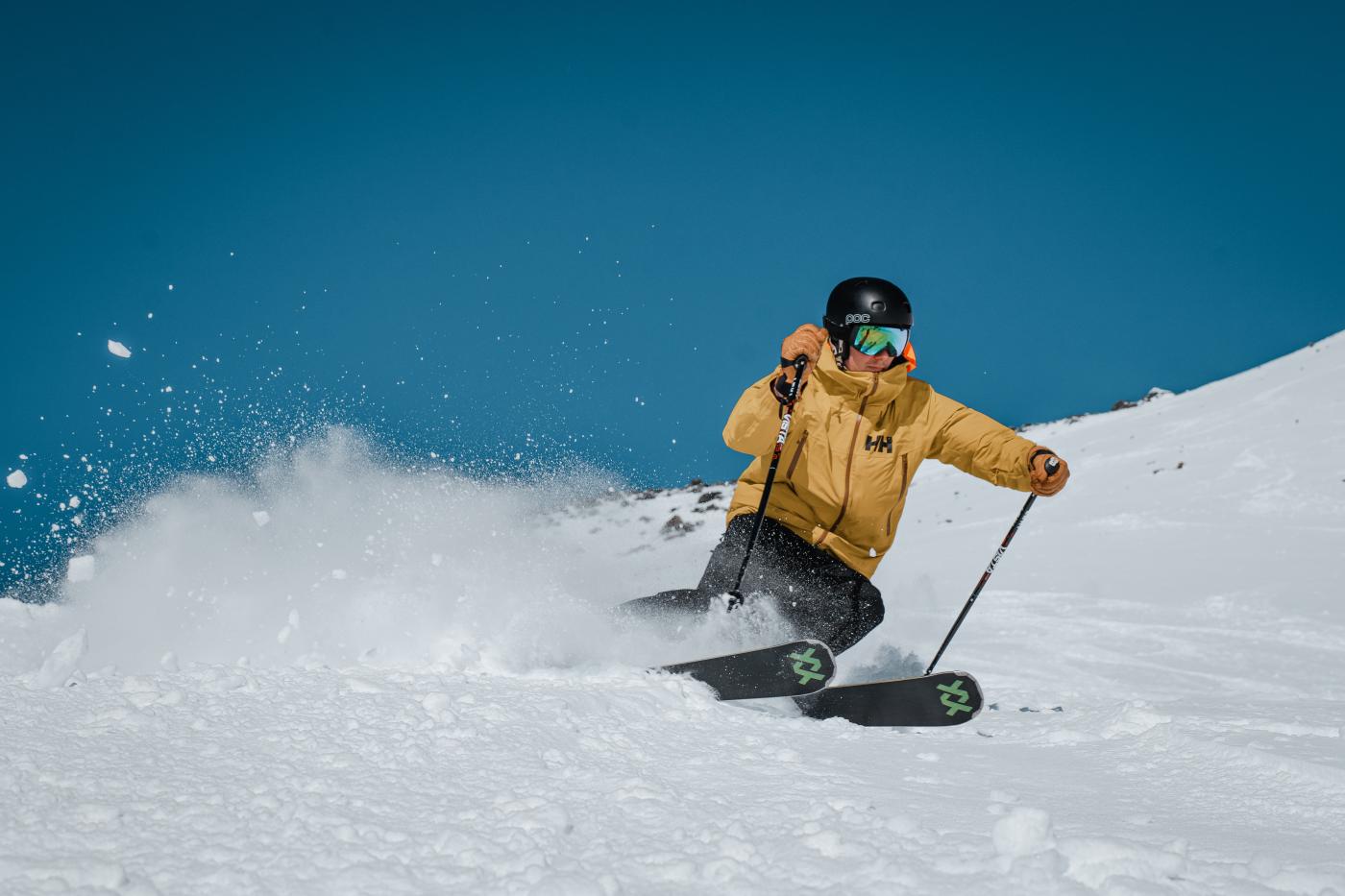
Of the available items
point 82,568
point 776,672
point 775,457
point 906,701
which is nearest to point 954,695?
point 906,701

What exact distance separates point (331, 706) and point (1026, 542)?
10199mm

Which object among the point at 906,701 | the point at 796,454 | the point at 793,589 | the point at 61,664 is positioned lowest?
the point at 61,664

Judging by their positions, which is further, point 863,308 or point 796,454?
point 796,454

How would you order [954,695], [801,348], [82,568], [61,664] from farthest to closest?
[82,568]
[801,348]
[954,695]
[61,664]

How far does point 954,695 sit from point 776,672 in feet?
2.82

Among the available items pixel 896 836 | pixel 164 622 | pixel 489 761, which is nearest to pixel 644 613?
pixel 489 761

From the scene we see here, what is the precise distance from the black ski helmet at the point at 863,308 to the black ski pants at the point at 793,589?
3.80ft

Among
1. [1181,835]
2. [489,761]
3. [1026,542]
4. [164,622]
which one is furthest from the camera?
[1026,542]

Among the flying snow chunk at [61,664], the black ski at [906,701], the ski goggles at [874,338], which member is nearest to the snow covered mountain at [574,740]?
the flying snow chunk at [61,664]

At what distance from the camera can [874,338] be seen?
14.8 ft

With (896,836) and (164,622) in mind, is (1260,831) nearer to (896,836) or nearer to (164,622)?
(896,836)

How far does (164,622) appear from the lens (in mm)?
5770

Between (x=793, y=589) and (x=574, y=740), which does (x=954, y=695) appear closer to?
(x=793, y=589)

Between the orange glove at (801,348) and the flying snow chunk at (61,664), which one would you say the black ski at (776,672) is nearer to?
the orange glove at (801,348)
